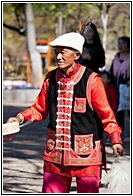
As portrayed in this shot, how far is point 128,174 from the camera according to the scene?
580cm

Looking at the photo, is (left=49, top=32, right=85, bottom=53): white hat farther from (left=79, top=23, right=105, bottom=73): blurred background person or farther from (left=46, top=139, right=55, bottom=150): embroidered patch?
(left=79, top=23, right=105, bottom=73): blurred background person

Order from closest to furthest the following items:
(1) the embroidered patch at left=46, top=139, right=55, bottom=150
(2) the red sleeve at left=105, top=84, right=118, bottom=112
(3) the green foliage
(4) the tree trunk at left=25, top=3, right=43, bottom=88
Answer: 1. (1) the embroidered patch at left=46, top=139, right=55, bottom=150
2. (2) the red sleeve at left=105, top=84, right=118, bottom=112
3. (4) the tree trunk at left=25, top=3, right=43, bottom=88
4. (3) the green foliage

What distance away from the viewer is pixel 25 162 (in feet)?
30.3

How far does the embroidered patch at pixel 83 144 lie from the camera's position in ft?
16.6

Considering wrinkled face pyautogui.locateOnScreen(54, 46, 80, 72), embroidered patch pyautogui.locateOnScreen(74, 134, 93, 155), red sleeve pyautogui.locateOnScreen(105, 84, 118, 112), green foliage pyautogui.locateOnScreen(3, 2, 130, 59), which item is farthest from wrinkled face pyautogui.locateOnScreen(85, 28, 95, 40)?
green foliage pyautogui.locateOnScreen(3, 2, 130, 59)

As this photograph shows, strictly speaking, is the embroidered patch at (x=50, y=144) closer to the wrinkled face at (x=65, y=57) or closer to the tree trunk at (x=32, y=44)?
the wrinkled face at (x=65, y=57)

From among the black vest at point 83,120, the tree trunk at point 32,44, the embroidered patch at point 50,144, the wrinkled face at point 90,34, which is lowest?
the embroidered patch at point 50,144

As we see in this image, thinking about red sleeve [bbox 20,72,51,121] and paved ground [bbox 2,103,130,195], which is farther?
paved ground [bbox 2,103,130,195]

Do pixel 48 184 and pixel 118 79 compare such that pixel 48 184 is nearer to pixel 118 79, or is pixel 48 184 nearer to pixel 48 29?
pixel 118 79

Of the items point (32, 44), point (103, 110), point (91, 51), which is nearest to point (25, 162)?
point (91, 51)

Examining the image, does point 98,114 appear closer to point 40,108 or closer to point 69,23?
point 40,108

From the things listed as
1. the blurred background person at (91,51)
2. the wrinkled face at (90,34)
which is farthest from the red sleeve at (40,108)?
the blurred background person at (91,51)

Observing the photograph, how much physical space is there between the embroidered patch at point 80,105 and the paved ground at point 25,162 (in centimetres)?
163

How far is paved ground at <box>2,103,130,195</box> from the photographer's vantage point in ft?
24.4
